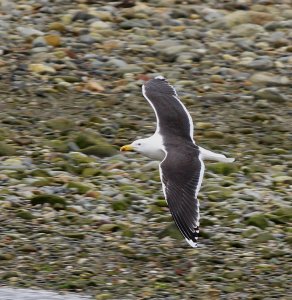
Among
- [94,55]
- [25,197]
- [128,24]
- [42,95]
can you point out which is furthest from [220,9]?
[25,197]

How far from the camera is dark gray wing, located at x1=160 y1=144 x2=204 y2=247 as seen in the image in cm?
825

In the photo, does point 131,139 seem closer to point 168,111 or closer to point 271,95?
point 168,111

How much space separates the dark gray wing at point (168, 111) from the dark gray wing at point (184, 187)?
614 millimetres

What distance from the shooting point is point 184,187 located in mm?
8500

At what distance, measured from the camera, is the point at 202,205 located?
9.59 m

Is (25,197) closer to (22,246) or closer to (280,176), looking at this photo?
(22,246)

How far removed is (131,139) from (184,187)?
9.06 feet

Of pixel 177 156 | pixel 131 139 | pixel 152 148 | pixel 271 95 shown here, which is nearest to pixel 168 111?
pixel 152 148

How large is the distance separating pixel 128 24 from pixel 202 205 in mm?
4942

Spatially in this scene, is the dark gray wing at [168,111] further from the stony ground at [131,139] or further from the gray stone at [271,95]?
the gray stone at [271,95]

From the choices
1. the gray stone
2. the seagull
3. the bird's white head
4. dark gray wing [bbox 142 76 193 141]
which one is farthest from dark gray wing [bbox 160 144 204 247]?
the gray stone

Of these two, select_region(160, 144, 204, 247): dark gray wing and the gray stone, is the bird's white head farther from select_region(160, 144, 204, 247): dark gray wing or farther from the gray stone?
the gray stone

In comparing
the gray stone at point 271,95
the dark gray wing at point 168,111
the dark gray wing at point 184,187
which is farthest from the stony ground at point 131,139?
the dark gray wing at point 168,111

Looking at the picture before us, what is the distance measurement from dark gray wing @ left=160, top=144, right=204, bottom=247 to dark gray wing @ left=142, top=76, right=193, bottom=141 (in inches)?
24.2
